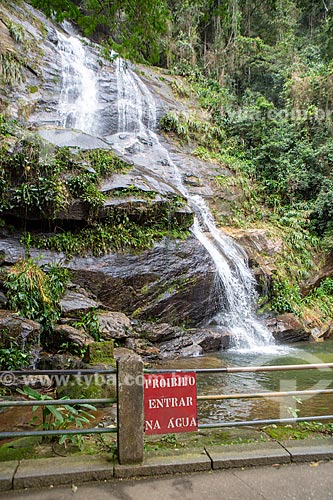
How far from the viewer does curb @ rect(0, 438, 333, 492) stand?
2893 mm

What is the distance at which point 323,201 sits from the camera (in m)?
16.3

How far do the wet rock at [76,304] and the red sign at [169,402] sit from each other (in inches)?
209

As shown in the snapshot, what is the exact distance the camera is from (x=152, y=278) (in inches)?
388

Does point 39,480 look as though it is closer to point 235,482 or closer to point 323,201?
point 235,482

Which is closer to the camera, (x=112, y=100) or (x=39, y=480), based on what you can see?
(x=39, y=480)

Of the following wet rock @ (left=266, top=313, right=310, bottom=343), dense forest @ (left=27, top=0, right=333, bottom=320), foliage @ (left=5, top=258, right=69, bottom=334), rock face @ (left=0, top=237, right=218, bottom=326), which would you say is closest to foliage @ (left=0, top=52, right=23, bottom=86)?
dense forest @ (left=27, top=0, right=333, bottom=320)

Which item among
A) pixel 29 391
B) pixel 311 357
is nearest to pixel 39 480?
pixel 29 391

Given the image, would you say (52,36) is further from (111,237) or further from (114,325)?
(114,325)

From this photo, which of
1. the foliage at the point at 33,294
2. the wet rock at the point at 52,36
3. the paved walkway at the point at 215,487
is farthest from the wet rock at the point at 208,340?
the wet rock at the point at 52,36

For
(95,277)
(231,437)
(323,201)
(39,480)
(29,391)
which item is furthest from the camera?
(323,201)

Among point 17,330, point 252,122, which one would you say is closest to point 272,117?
point 252,122

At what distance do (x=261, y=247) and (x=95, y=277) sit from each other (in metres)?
7.25

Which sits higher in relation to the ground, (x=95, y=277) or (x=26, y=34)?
(x=26, y=34)

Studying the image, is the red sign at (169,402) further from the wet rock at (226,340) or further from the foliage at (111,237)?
the wet rock at (226,340)
